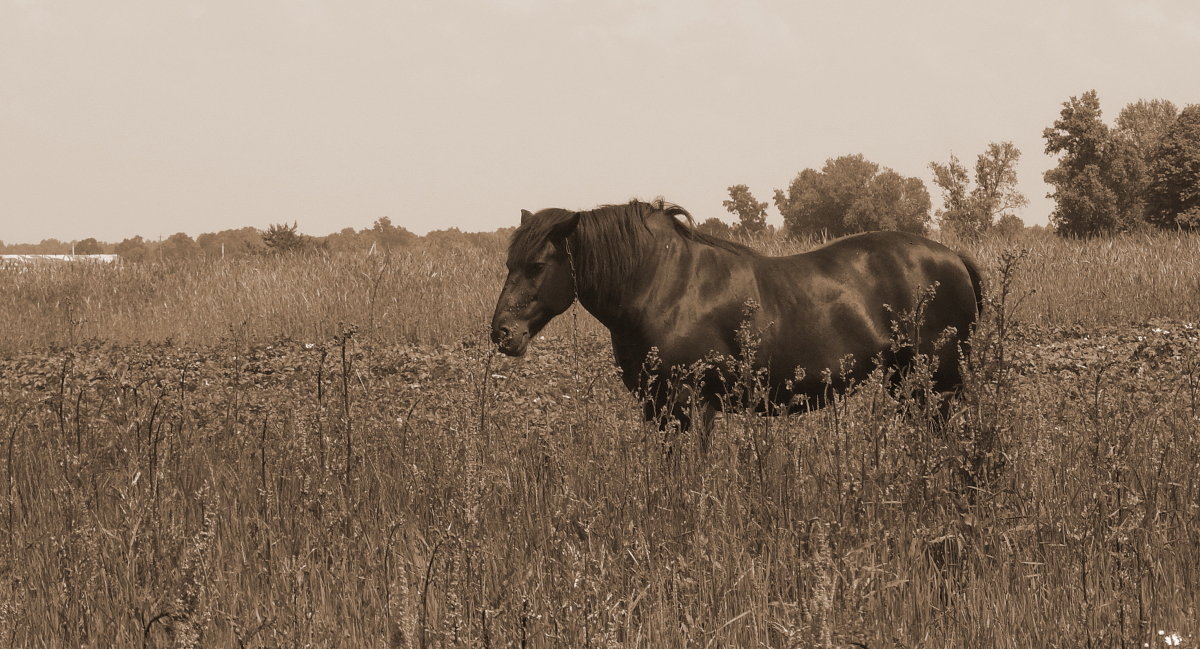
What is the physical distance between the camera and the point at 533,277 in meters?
5.91

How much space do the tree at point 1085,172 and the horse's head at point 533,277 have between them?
164 feet

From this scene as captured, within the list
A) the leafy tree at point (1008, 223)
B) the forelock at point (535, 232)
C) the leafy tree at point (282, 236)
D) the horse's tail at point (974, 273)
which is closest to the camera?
the forelock at point (535, 232)

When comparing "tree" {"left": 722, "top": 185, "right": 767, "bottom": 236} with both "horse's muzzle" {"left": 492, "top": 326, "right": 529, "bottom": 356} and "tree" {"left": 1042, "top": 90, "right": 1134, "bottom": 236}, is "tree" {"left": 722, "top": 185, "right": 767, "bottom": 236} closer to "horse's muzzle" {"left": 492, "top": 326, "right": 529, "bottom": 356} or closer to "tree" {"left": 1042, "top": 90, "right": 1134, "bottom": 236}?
"tree" {"left": 1042, "top": 90, "right": 1134, "bottom": 236}

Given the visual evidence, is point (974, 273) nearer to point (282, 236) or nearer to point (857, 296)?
point (857, 296)

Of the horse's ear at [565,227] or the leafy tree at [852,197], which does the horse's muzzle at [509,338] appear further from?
the leafy tree at [852,197]

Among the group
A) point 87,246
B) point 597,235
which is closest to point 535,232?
point 597,235

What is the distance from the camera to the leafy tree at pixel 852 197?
8662 cm

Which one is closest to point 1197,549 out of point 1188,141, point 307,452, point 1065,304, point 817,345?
point 817,345

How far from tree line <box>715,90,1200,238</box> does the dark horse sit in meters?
8.10

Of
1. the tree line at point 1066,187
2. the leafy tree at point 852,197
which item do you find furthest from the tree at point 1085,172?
the leafy tree at point 852,197

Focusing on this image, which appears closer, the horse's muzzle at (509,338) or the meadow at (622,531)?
the meadow at (622,531)

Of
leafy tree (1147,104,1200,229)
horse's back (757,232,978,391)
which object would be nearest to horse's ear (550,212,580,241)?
horse's back (757,232,978,391)

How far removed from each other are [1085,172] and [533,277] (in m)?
51.1

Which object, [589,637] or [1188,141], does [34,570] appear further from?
[1188,141]
